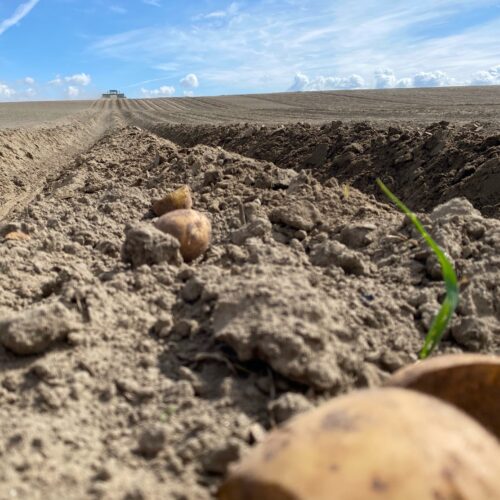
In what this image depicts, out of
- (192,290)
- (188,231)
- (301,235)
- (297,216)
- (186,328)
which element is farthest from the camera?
(297,216)

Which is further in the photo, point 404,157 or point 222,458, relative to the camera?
point 404,157

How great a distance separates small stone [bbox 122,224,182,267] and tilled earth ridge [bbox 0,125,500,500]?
1 cm

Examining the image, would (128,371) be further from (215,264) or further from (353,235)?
(353,235)

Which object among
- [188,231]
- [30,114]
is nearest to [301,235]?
[188,231]

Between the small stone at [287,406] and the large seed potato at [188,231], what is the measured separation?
177cm

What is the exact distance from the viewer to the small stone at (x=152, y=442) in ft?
6.26

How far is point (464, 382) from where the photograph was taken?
6.52 ft

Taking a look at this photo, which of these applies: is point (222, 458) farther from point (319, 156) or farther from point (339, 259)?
point (319, 156)

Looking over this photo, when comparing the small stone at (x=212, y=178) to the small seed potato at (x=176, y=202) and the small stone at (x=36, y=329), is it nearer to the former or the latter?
the small seed potato at (x=176, y=202)

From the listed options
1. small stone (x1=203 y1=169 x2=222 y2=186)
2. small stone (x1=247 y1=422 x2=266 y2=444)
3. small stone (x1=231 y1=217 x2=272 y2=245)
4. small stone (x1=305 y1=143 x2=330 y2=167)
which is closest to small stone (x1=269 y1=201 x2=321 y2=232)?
small stone (x1=231 y1=217 x2=272 y2=245)

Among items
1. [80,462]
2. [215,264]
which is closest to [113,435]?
[80,462]

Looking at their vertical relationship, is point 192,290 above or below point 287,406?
above

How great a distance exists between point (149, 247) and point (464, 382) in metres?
1.95

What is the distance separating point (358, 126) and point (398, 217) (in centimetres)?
513
